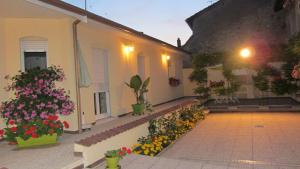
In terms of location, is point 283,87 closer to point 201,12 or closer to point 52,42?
point 52,42

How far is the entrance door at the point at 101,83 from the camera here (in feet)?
30.7

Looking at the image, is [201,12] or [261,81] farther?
[201,12]

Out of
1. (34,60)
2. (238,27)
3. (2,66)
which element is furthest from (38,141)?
(238,27)

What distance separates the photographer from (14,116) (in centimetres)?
617

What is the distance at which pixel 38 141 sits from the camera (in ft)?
19.9

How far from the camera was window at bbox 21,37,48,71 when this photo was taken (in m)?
7.51

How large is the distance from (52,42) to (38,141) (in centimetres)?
279

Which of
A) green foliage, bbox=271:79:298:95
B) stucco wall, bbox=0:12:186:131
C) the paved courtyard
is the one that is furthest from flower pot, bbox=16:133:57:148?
green foliage, bbox=271:79:298:95

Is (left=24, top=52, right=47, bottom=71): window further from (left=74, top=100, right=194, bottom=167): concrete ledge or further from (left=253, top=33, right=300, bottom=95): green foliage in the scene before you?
(left=253, top=33, right=300, bottom=95): green foliage

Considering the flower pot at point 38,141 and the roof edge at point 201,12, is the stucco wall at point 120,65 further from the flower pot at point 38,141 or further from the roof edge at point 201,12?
the roof edge at point 201,12

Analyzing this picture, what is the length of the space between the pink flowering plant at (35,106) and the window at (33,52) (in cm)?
118

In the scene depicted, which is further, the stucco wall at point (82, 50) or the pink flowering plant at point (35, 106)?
the stucco wall at point (82, 50)

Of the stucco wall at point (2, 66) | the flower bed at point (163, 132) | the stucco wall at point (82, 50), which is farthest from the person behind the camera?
the stucco wall at point (82, 50)

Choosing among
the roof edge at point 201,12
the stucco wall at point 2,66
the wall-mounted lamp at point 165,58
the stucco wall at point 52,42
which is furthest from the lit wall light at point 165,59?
the roof edge at point 201,12
